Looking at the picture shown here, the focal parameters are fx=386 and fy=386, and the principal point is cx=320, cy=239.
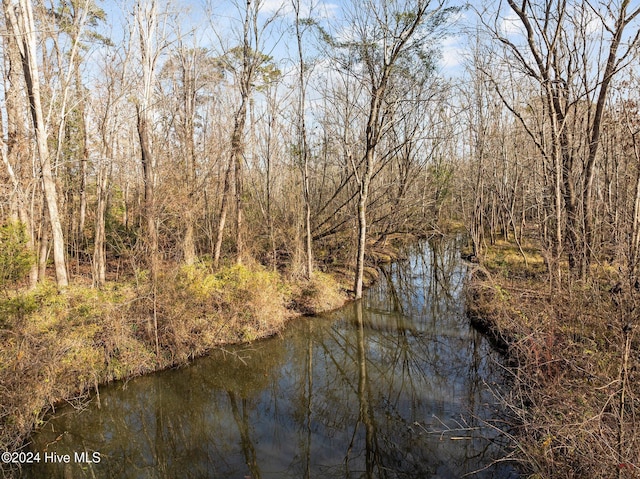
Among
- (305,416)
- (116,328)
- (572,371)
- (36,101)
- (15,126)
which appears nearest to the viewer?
(572,371)

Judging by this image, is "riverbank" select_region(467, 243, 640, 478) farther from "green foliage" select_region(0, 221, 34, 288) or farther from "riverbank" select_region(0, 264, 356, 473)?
"green foliage" select_region(0, 221, 34, 288)

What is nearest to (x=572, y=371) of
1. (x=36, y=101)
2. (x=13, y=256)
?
(x=13, y=256)

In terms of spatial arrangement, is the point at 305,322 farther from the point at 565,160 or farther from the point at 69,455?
the point at 565,160

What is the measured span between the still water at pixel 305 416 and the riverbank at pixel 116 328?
1.34 feet

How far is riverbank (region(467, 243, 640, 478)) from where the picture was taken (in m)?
3.70

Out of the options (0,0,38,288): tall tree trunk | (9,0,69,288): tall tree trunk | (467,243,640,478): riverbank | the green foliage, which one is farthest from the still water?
Answer: (0,0,38,288): tall tree trunk

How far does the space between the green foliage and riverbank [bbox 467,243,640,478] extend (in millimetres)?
7949

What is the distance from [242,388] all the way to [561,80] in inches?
419

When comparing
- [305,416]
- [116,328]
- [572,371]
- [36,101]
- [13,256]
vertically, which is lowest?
[305,416]

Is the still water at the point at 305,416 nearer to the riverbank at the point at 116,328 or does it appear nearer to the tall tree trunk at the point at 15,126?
the riverbank at the point at 116,328

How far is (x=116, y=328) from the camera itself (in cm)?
786

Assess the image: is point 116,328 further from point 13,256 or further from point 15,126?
point 15,126

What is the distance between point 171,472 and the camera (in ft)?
18.2

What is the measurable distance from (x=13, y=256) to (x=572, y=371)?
9698mm
